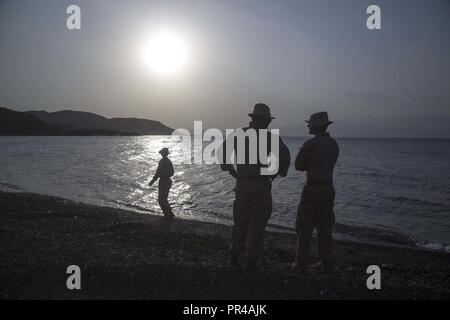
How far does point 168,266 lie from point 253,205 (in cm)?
178

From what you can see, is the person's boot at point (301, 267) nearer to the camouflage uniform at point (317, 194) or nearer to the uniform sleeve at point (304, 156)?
the camouflage uniform at point (317, 194)

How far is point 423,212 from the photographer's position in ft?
62.5

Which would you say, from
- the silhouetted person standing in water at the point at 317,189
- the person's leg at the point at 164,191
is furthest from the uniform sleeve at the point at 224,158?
the person's leg at the point at 164,191

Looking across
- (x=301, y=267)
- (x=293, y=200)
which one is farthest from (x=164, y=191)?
(x=293, y=200)

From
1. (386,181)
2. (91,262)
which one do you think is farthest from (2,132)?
(91,262)

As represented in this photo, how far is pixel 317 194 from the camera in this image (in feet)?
21.6

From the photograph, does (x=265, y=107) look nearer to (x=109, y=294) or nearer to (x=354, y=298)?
(x=354, y=298)

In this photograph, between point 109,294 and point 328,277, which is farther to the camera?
point 328,277

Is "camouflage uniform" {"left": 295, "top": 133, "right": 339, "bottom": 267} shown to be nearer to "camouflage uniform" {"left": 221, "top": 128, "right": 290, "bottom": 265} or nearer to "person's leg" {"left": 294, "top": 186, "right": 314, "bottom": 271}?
"person's leg" {"left": 294, "top": 186, "right": 314, "bottom": 271}

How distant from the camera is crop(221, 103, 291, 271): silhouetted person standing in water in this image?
6148 millimetres

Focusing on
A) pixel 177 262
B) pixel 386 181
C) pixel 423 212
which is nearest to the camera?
pixel 177 262

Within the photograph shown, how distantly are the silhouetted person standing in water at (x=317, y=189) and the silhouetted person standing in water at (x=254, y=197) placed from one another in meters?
0.58

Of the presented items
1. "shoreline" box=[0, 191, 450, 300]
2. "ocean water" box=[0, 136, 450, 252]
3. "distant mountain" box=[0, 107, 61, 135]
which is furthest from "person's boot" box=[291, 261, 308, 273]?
"distant mountain" box=[0, 107, 61, 135]
